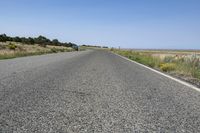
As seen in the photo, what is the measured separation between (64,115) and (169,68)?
10705 millimetres

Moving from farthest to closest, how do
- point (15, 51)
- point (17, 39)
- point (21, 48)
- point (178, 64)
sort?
1. point (17, 39)
2. point (21, 48)
3. point (15, 51)
4. point (178, 64)

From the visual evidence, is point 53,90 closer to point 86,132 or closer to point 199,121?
point 86,132

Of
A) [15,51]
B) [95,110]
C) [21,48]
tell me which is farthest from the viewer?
[21,48]

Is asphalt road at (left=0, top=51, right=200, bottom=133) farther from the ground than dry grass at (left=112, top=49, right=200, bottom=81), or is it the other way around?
asphalt road at (left=0, top=51, right=200, bottom=133)

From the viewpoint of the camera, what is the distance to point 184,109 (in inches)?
189

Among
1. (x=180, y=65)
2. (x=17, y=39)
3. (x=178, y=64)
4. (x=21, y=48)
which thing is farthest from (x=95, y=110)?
(x=17, y=39)

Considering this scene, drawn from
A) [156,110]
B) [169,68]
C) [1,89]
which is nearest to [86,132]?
[156,110]

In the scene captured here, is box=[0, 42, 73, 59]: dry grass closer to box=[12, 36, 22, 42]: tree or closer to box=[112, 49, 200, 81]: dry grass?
box=[112, 49, 200, 81]: dry grass

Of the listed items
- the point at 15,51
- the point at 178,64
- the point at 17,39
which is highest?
the point at 17,39

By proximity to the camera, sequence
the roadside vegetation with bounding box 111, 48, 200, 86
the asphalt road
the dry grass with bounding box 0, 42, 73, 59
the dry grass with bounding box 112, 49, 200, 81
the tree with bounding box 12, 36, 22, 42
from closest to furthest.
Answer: the asphalt road, the roadside vegetation with bounding box 111, 48, 200, 86, the dry grass with bounding box 112, 49, 200, 81, the dry grass with bounding box 0, 42, 73, 59, the tree with bounding box 12, 36, 22, 42

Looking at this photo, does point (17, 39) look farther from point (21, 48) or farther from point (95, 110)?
point (95, 110)

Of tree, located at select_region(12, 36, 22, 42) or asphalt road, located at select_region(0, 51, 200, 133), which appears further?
tree, located at select_region(12, 36, 22, 42)

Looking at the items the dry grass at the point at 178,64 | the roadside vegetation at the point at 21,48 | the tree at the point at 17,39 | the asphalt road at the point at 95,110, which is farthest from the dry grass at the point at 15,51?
the tree at the point at 17,39

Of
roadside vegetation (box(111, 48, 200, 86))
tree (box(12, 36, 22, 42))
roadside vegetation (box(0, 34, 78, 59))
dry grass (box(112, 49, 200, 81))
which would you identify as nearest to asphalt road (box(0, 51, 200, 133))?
roadside vegetation (box(111, 48, 200, 86))
